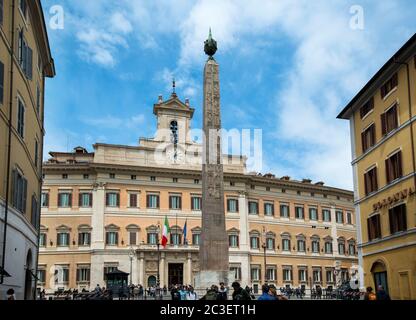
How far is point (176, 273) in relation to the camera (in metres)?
51.9

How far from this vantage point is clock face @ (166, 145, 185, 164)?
55.0m

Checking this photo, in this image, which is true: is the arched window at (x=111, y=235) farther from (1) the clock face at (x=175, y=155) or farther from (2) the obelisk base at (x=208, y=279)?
(2) the obelisk base at (x=208, y=279)

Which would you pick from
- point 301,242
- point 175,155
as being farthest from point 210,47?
point 301,242

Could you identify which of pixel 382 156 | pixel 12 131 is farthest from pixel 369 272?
pixel 12 131

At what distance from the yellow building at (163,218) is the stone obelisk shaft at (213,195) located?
74.8 ft

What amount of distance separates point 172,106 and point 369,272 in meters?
32.1

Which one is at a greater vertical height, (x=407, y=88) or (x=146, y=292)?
(x=407, y=88)

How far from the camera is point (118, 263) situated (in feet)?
166

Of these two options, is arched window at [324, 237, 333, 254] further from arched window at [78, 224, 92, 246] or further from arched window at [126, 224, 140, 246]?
arched window at [78, 224, 92, 246]

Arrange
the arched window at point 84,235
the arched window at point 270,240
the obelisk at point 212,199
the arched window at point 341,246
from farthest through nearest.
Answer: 1. the arched window at point 341,246
2. the arched window at point 270,240
3. the arched window at point 84,235
4. the obelisk at point 212,199

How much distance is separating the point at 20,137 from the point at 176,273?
114 ft

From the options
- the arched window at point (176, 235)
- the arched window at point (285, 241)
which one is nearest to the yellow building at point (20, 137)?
the arched window at point (176, 235)

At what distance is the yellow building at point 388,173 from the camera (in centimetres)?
2475
